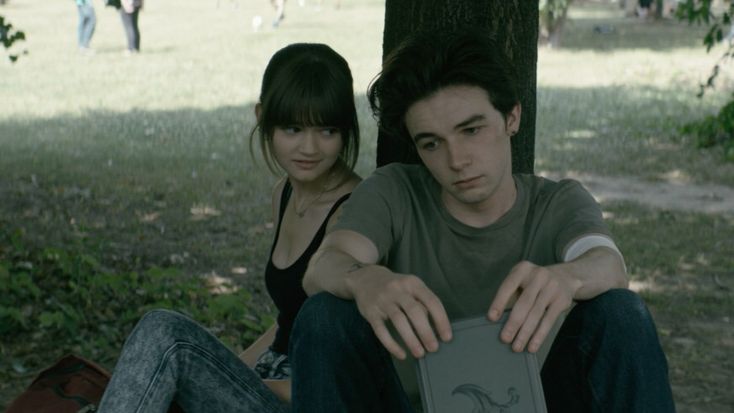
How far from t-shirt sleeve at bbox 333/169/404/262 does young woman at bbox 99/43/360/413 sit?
0.82ft

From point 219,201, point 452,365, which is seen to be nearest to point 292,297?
point 452,365

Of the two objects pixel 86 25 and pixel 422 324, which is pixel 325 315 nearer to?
pixel 422 324

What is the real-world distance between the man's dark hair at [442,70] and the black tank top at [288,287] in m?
0.38

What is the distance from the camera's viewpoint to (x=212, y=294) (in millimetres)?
5523

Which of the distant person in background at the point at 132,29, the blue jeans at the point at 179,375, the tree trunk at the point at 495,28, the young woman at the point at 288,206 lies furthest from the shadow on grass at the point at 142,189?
the distant person in background at the point at 132,29

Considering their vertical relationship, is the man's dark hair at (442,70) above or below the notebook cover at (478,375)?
above

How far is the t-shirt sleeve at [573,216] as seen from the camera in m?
2.61

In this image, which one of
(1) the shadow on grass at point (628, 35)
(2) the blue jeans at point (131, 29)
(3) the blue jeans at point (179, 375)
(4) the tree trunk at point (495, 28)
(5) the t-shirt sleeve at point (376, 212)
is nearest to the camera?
(3) the blue jeans at point (179, 375)

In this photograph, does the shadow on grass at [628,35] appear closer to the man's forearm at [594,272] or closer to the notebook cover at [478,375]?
the man's forearm at [594,272]

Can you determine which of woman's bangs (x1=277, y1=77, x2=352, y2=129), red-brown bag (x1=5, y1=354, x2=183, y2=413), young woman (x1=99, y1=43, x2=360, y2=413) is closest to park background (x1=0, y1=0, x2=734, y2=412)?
red-brown bag (x1=5, y1=354, x2=183, y2=413)

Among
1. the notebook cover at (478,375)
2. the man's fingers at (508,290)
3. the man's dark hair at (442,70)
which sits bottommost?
the notebook cover at (478,375)

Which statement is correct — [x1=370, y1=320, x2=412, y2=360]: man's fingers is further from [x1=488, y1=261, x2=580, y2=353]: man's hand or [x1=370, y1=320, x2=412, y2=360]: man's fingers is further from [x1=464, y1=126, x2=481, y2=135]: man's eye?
[x1=464, y1=126, x2=481, y2=135]: man's eye

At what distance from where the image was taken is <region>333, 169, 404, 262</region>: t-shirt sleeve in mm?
2691

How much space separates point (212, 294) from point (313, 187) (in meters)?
2.53
